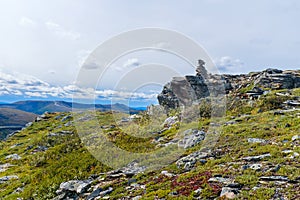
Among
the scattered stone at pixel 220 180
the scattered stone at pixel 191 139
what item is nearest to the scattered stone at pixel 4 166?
the scattered stone at pixel 191 139

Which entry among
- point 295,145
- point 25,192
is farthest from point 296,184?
point 25,192

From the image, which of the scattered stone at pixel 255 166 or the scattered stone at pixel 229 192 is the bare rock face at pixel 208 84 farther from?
the scattered stone at pixel 229 192

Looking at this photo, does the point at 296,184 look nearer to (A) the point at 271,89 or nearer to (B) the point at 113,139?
(B) the point at 113,139

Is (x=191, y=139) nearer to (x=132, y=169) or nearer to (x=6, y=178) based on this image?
(x=132, y=169)

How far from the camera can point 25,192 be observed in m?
23.5

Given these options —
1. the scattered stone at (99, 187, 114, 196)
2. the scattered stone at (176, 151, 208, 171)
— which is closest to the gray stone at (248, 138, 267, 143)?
the scattered stone at (176, 151, 208, 171)

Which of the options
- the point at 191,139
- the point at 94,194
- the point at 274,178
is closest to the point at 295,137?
the point at 274,178

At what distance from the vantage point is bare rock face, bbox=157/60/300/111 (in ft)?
177

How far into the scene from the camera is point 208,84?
62.9m

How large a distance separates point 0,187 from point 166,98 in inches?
1509

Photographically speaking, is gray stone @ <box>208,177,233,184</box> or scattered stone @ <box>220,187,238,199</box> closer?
scattered stone @ <box>220,187,238,199</box>

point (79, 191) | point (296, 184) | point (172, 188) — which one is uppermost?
point (296, 184)

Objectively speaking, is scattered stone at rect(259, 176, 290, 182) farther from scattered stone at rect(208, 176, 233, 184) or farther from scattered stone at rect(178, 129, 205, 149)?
scattered stone at rect(178, 129, 205, 149)

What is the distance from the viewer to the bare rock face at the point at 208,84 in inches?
2122
